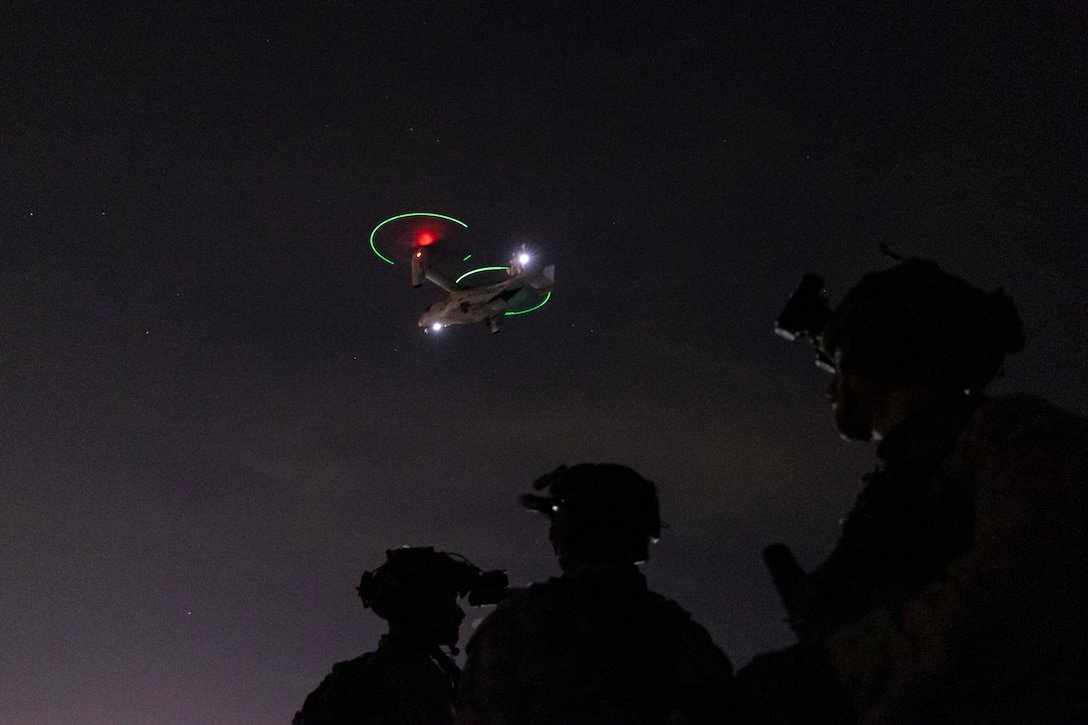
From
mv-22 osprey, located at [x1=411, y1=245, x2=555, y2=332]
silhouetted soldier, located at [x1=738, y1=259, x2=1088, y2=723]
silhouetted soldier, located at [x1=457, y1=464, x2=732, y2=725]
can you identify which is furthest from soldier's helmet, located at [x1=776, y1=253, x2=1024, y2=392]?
mv-22 osprey, located at [x1=411, y1=245, x2=555, y2=332]

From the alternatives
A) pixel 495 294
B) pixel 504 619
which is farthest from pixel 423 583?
pixel 495 294

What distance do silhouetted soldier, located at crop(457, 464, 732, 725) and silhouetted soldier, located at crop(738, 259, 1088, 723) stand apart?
58.6 inches

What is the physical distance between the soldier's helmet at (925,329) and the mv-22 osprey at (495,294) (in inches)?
1013

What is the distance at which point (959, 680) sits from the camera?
2.15 metres

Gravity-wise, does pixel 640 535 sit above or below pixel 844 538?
above

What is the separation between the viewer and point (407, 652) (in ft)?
22.3

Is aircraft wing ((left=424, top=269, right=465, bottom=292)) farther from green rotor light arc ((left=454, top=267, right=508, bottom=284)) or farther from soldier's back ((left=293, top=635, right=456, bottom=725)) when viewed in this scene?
soldier's back ((left=293, top=635, right=456, bottom=725))

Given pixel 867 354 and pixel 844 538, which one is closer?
pixel 844 538

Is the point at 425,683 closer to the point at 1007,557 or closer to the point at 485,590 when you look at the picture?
the point at 485,590

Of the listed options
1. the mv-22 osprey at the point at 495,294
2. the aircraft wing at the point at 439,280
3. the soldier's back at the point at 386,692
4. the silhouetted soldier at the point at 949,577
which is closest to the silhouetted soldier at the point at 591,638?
the silhouetted soldier at the point at 949,577

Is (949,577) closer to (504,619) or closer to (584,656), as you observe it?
(584,656)

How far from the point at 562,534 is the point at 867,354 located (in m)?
2.29

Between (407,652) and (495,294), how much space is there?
23.3 meters

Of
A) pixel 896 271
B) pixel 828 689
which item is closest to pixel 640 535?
pixel 896 271
